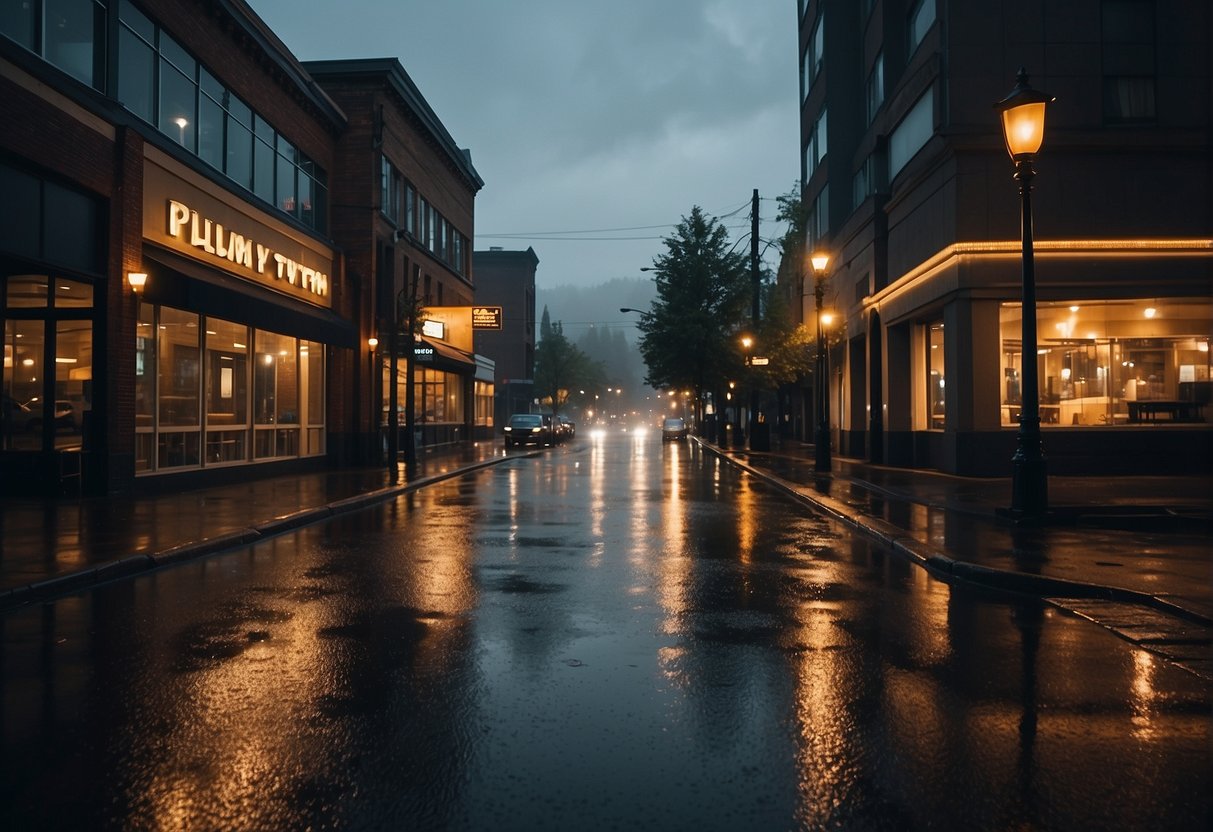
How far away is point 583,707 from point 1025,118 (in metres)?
11.3

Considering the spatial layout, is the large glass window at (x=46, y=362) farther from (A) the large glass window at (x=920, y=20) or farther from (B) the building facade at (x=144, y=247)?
(A) the large glass window at (x=920, y=20)

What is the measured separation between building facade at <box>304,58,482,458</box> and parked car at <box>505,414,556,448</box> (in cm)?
268

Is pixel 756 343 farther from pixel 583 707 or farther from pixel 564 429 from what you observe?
pixel 583 707

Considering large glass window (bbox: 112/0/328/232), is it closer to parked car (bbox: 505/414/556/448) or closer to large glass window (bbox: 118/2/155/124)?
large glass window (bbox: 118/2/155/124)

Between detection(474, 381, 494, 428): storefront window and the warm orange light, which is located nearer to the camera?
the warm orange light

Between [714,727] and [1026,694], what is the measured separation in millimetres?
2063

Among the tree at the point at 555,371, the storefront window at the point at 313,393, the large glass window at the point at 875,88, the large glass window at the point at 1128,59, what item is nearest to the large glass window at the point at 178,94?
the storefront window at the point at 313,393

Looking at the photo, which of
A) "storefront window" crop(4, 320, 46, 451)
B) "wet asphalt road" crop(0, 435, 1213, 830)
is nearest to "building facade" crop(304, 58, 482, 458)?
"storefront window" crop(4, 320, 46, 451)

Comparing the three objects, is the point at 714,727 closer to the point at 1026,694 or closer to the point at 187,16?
the point at 1026,694

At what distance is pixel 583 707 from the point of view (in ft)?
17.3

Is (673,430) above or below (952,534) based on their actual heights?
above

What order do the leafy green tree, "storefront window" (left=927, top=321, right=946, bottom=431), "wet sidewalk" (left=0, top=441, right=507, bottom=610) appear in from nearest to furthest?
1. "wet sidewalk" (left=0, top=441, right=507, bottom=610)
2. "storefront window" (left=927, top=321, right=946, bottom=431)
3. the leafy green tree

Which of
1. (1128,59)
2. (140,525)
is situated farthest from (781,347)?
(140,525)

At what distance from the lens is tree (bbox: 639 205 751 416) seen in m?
52.0
